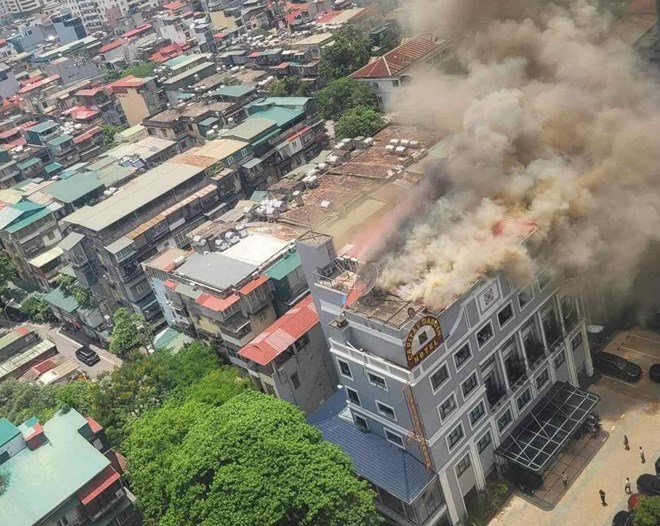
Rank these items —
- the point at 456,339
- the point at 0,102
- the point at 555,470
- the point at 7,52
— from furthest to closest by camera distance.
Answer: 1. the point at 7,52
2. the point at 0,102
3. the point at 555,470
4. the point at 456,339

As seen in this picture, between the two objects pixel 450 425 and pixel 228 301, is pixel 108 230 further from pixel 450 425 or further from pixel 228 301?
pixel 450 425

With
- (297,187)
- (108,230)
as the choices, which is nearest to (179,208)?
(108,230)

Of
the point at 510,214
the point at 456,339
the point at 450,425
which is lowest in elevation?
the point at 450,425

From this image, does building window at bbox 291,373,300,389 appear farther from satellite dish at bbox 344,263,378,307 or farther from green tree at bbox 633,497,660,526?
green tree at bbox 633,497,660,526

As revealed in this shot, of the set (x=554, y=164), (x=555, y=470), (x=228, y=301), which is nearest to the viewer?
(x=555, y=470)

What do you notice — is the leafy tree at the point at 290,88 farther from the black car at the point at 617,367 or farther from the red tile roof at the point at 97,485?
the red tile roof at the point at 97,485

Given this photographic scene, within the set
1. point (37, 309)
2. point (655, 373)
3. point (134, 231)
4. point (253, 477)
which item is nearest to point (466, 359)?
point (253, 477)

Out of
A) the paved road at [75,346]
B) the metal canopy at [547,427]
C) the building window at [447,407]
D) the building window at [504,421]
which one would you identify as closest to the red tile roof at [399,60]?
the paved road at [75,346]

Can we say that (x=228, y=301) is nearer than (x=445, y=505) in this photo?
No
